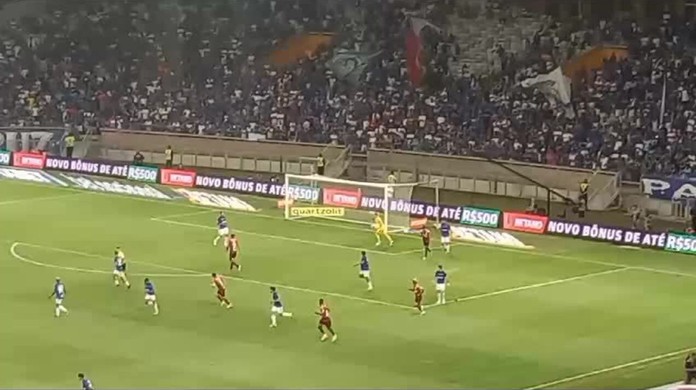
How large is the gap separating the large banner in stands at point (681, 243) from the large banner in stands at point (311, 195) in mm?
6619

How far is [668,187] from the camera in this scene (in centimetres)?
5875

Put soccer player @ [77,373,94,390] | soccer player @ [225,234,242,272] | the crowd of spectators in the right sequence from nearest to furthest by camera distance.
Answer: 1. soccer player @ [77,373,94,390]
2. soccer player @ [225,234,242,272]
3. the crowd of spectators

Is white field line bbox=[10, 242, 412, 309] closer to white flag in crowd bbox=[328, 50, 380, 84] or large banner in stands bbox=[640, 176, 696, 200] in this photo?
large banner in stands bbox=[640, 176, 696, 200]

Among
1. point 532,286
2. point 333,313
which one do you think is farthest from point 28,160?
point 333,313

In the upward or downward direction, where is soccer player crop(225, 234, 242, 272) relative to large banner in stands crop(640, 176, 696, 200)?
downward

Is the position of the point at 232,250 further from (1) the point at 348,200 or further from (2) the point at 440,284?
(1) the point at 348,200

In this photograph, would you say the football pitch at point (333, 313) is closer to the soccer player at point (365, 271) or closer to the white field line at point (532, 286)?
the white field line at point (532, 286)

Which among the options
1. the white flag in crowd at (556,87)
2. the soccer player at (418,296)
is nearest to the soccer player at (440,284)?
the soccer player at (418,296)

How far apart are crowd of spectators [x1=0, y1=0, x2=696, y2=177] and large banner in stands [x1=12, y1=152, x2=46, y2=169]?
6.58m

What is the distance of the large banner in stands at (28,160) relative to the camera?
71938 mm

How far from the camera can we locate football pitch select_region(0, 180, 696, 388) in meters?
36.2

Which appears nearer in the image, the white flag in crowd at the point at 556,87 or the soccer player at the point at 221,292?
the soccer player at the point at 221,292

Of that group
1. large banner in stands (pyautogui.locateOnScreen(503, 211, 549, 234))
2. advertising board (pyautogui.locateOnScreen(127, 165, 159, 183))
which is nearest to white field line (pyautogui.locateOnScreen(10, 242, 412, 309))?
large banner in stands (pyautogui.locateOnScreen(503, 211, 549, 234))

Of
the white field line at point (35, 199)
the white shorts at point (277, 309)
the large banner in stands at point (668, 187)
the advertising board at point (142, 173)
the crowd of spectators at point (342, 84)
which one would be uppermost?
the crowd of spectators at point (342, 84)
